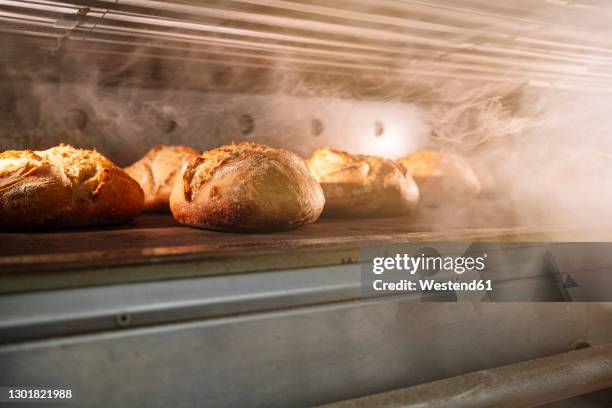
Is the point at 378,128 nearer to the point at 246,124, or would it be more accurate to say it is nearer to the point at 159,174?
the point at 246,124

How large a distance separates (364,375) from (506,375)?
1.42ft

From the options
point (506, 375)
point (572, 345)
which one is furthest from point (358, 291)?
point (572, 345)

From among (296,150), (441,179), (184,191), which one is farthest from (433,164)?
(184,191)

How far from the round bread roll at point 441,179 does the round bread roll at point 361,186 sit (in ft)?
1.11

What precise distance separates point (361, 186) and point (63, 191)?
1.23 meters

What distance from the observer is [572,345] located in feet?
5.54

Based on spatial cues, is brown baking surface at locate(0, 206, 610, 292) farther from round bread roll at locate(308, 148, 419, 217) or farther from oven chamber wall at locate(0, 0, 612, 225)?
oven chamber wall at locate(0, 0, 612, 225)

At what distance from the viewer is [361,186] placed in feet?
7.48

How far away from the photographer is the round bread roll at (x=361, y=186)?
228 cm

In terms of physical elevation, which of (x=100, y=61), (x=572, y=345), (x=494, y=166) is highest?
(x=100, y=61)

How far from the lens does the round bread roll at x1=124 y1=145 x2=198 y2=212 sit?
7.54 feet

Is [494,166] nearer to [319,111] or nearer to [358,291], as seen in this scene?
[319,111]

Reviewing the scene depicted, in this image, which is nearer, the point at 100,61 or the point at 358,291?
the point at 358,291

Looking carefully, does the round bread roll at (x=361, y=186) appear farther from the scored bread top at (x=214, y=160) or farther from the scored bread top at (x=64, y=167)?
the scored bread top at (x=64, y=167)
